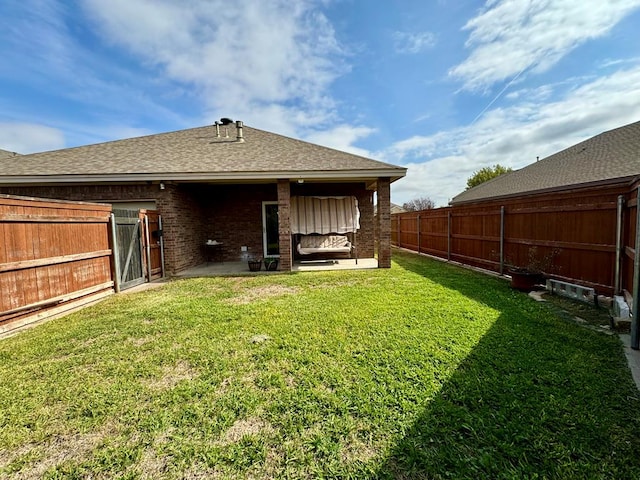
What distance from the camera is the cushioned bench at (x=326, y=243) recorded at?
10297mm

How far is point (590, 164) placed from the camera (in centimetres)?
882

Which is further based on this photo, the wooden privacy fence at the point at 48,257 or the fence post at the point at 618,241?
the fence post at the point at 618,241

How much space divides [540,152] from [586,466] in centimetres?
3346

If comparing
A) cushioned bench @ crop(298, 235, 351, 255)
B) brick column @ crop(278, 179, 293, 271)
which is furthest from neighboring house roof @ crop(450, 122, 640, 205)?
brick column @ crop(278, 179, 293, 271)

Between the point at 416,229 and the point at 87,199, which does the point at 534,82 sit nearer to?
the point at 416,229

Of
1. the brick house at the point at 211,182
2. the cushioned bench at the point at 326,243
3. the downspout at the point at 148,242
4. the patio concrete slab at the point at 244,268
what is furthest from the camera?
the cushioned bench at the point at 326,243

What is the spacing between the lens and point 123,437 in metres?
2.08

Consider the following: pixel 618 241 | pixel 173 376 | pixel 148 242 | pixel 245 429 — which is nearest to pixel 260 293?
pixel 173 376

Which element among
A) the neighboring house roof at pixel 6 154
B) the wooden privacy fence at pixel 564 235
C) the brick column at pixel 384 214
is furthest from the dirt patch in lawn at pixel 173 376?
the neighboring house roof at pixel 6 154

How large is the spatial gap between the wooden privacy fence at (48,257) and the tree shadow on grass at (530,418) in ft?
19.3

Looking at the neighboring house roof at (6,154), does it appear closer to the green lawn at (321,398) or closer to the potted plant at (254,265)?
the potted plant at (254,265)

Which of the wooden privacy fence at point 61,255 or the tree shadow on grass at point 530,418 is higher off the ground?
the wooden privacy fence at point 61,255

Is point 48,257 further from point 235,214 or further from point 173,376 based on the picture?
point 235,214

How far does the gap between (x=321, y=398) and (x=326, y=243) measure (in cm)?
824
